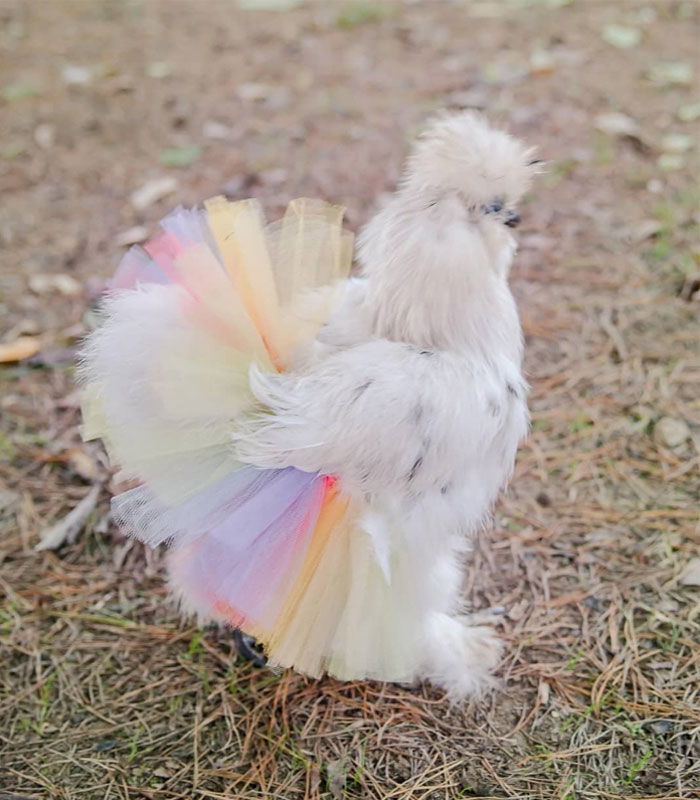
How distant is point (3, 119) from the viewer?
13.1 ft

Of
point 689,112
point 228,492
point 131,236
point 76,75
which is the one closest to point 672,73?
point 689,112

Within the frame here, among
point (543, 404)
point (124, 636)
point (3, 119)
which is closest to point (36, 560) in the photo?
point (124, 636)

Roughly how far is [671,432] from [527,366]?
1.61 ft

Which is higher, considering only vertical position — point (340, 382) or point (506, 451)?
point (340, 382)

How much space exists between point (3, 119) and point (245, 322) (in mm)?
2972

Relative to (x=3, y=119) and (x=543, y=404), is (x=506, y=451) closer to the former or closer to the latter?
(x=543, y=404)

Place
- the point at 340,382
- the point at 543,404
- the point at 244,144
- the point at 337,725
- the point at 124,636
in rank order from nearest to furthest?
1. the point at 340,382
2. the point at 337,725
3. the point at 124,636
4. the point at 543,404
5. the point at 244,144

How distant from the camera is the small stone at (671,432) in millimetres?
2414

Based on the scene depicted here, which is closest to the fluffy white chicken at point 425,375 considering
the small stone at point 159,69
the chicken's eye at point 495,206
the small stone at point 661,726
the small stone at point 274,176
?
the chicken's eye at point 495,206

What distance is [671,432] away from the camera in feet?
7.99

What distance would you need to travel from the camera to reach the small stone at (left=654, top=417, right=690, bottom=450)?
2414mm

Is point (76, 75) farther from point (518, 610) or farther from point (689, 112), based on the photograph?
point (518, 610)

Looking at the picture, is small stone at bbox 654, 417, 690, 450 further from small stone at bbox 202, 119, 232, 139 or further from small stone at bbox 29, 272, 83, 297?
small stone at bbox 202, 119, 232, 139

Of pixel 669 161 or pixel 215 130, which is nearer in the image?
pixel 669 161
